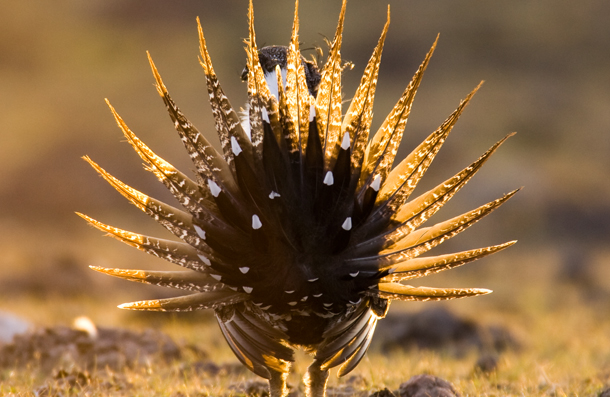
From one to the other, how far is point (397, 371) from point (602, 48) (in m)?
33.3

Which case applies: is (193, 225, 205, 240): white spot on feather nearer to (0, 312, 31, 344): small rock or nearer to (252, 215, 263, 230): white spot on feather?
(252, 215, 263, 230): white spot on feather

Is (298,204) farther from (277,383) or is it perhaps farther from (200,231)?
(277,383)

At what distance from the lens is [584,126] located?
99.5 feet

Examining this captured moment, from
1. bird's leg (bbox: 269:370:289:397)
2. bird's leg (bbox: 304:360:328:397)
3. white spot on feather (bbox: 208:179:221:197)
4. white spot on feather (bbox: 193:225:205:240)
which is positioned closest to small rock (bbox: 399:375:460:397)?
bird's leg (bbox: 304:360:328:397)

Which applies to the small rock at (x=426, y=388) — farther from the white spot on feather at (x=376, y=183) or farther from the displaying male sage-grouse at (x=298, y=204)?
the white spot on feather at (x=376, y=183)

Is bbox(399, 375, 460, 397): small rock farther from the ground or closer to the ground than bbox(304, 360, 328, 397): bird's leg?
closer to the ground

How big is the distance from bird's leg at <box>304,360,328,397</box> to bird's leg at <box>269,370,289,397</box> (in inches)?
5.3

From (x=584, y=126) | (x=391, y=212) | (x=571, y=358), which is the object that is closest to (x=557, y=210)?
(x=584, y=126)

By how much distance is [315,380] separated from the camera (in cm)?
414

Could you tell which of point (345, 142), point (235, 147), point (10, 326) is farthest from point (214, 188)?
point (10, 326)

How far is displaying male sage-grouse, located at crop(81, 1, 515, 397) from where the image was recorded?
3449 millimetres

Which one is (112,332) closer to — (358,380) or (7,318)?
(7,318)

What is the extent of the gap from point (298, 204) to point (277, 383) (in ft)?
4.28

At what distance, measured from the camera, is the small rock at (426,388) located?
4316mm
